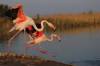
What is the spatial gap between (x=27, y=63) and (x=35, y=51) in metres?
6.59

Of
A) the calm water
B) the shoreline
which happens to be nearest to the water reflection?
the calm water

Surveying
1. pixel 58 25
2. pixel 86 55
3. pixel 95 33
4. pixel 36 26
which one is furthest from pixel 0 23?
pixel 36 26

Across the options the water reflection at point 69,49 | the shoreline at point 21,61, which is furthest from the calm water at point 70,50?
the shoreline at point 21,61

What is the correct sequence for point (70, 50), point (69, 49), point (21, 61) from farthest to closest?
point (69, 49) < point (70, 50) < point (21, 61)

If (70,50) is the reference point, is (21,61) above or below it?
above

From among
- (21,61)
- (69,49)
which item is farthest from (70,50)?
(21,61)

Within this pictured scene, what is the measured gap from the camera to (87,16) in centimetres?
3247

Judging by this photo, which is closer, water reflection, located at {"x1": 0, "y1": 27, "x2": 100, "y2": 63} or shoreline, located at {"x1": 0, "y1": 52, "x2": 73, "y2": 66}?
shoreline, located at {"x1": 0, "y1": 52, "x2": 73, "y2": 66}

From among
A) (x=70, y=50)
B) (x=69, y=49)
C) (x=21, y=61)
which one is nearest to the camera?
(x=21, y=61)

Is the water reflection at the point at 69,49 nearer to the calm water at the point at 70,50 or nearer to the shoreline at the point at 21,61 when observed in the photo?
the calm water at the point at 70,50

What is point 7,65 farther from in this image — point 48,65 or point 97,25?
point 97,25

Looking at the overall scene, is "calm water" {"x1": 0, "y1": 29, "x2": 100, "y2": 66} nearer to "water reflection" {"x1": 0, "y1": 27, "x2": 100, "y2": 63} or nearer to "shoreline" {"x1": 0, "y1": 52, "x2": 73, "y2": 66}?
"water reflection" {"x1": 0, "y1": 27, "x2": 100, "y2": 63}

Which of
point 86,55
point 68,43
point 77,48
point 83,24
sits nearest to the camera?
point 86,55

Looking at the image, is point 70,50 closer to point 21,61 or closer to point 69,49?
point 69,49
